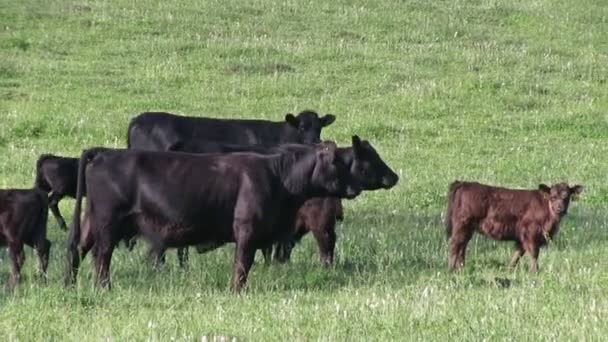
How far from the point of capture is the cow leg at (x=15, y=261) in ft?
35.3

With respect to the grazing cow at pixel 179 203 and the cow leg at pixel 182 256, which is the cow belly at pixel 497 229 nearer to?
the grazing cow at pixel 179 203

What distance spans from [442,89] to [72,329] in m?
18.2

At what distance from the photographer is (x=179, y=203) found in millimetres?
10875

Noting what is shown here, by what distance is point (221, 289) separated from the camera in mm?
10742

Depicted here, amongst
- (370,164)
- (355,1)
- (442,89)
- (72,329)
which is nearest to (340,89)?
(442,89)

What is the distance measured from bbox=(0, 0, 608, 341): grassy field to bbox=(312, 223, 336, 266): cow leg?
198 mm

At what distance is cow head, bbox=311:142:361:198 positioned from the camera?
11297 mm

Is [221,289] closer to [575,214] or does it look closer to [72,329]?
[72,329]

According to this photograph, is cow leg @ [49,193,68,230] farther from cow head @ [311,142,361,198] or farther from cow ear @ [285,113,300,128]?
cow head @ [311,142,361,198]

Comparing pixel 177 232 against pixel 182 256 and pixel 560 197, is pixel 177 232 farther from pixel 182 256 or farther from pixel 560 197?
pixel 560 197

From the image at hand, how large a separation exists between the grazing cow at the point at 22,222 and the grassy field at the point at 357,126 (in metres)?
0.30

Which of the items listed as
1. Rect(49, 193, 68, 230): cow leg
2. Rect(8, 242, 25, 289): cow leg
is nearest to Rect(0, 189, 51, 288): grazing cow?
Rect(8, 242, 25, 289): cow leg

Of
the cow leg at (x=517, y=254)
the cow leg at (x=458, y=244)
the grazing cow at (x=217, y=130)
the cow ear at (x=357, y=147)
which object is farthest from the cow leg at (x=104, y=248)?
the grazing cow at (x=217, y=130)

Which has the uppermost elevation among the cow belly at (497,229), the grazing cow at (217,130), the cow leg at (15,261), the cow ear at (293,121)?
the cow ear at (293,121)
